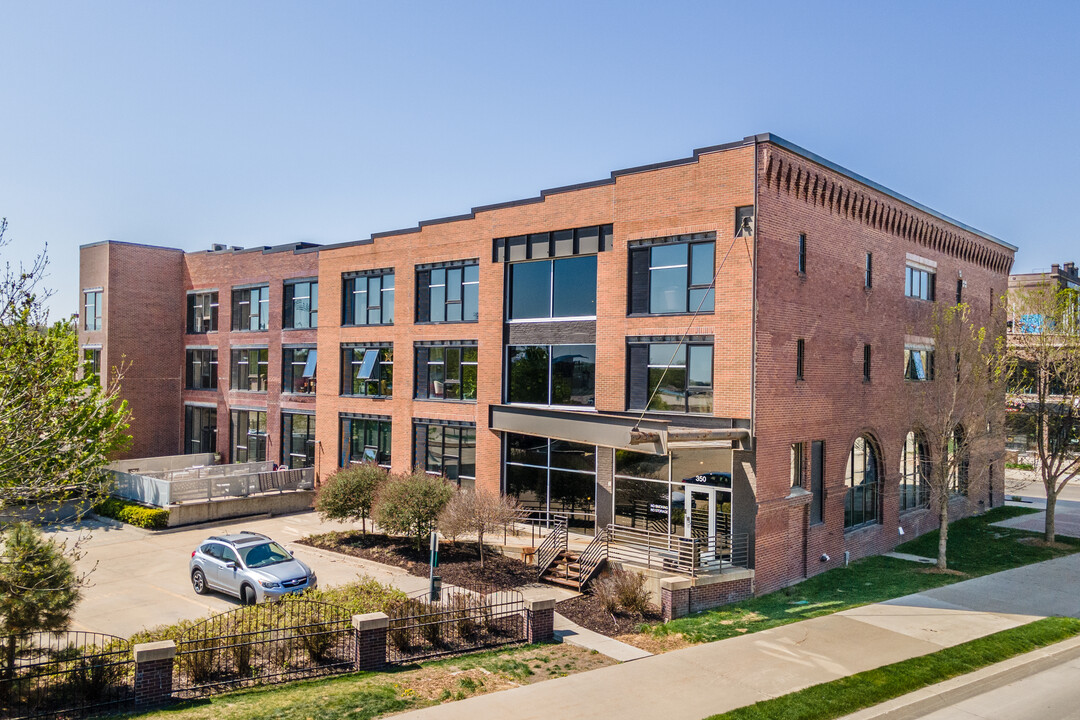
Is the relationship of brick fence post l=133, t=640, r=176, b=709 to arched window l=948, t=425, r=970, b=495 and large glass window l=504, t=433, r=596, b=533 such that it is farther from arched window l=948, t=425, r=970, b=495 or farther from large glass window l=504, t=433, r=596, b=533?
arched window l=948, t=425, r=970, b=495

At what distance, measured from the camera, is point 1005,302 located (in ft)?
104

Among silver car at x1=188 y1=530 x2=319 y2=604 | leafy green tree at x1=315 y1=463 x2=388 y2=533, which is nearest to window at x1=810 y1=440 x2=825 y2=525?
leafy green tree at x1=315 y1=463 x2=388 y2=533

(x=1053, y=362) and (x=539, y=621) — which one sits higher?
(x=1053, y=362)

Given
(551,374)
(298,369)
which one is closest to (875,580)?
(551,374)

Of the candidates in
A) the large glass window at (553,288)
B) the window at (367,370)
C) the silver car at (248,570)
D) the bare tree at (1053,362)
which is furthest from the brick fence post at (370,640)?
the bare tree at (1053,362)

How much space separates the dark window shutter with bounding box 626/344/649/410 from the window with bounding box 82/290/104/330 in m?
30.8

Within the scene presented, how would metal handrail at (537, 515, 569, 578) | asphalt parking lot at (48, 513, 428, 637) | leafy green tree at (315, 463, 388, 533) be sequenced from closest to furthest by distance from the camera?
asphalt parking lot at (48, 513, 428, 637) < metal handrail at (537, 515, 569, 578) < leafy green tree at (315, 463, 388, 533)

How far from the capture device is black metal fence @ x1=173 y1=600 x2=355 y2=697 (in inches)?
513

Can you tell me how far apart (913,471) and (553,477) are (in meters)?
15.7

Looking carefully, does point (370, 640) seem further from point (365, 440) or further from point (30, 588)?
point (365, 440)

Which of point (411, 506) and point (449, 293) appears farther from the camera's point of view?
point (449, 293)

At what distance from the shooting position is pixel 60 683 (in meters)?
12.2

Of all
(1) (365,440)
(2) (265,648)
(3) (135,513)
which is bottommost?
(3) (135,513)

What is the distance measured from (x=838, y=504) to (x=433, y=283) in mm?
17282
